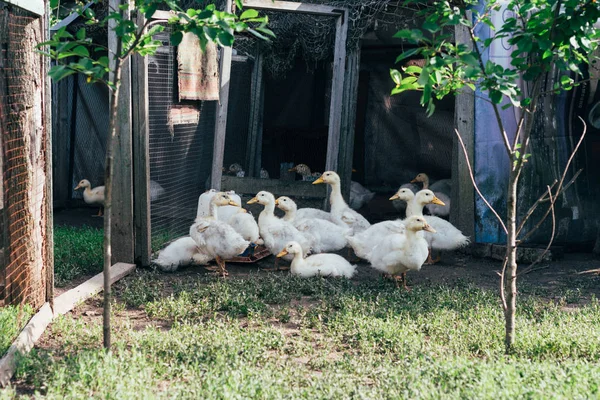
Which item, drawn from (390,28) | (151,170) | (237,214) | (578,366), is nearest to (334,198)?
(237,214)

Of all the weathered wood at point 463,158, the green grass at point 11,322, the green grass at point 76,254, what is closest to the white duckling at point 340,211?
the weathered wood at point 463,158

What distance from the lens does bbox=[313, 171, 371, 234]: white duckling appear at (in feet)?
29.5

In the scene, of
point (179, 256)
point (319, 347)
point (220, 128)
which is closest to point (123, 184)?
point (179, 256)

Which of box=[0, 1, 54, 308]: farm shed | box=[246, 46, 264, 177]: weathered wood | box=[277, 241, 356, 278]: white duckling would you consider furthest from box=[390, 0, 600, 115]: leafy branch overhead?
box=[246, 46, 264, 177]: weathered wood

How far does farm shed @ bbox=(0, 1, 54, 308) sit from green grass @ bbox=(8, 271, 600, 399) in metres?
0.48

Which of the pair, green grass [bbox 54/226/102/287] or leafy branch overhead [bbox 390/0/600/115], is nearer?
leafy branch overhead [bbox 390/0/600/115]

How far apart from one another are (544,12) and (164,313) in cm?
354

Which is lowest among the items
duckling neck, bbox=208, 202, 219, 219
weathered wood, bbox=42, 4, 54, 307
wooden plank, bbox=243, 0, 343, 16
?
duckling neck, bbox=208, 202, 219, 219

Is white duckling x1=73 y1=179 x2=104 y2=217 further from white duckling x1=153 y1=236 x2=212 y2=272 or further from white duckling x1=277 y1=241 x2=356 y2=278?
white duckling x1=277 y1=241 x2=356 y2=278

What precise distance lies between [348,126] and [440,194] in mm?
2023

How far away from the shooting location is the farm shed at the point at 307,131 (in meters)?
8.20

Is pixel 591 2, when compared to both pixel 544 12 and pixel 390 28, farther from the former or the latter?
pixel 390 28

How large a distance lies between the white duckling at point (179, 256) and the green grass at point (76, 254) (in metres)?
0.66

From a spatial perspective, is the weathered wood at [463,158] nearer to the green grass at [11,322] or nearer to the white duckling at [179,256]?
the white duckling at [179,256]
